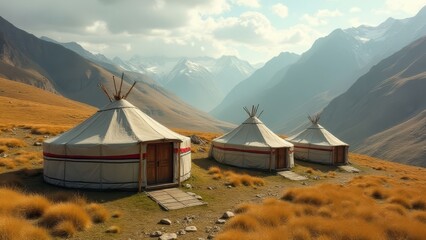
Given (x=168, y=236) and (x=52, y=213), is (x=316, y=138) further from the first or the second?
(x=52, y=213)

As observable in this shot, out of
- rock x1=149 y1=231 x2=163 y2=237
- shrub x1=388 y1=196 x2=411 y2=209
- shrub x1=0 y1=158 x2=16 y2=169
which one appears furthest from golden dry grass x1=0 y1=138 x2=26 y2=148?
shrub x1=388 y1=196 x2=411 y2=209

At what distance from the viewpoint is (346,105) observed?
17075cm

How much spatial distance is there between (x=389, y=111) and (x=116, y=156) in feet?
474

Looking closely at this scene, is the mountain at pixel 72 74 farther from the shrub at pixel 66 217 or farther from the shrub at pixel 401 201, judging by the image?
the shrub at pixel 66 217

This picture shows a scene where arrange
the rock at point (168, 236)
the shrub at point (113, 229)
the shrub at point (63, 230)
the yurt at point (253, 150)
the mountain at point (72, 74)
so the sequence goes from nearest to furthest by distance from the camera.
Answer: the shrub at point (63, 230), the rock at point (168, 236), the shrub at point (113, 229), the yurt at point (253, 150), the mountain at point (72, 74)

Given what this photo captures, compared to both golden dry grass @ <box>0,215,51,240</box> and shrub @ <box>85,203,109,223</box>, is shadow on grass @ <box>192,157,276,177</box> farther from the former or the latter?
golden dry grass @ <box>0,215,51,240</box>

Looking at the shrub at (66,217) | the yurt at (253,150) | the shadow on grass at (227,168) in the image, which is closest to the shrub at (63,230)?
the shrub at (66,217)

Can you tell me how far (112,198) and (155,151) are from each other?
286 cm

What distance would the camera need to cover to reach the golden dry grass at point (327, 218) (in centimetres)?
923

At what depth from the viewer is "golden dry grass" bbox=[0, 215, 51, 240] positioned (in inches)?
319

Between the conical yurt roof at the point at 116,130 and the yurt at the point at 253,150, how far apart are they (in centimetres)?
749

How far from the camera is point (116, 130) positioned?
50.1 ft

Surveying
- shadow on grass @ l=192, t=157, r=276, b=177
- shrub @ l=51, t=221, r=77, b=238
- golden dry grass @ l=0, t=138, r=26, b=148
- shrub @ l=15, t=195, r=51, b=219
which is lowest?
shadow on grass @ l=192, t=157, r=276, b=177

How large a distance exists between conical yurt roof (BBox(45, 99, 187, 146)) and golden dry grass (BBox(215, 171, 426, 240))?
523 cm
